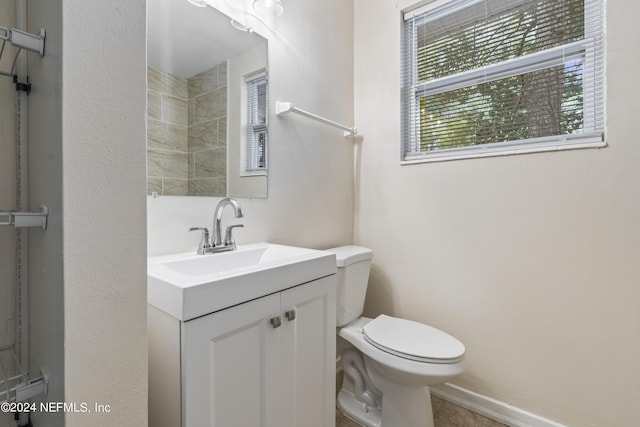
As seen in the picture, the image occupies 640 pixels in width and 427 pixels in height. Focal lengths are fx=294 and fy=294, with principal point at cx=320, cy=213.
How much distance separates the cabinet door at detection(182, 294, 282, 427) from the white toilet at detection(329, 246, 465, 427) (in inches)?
21.2

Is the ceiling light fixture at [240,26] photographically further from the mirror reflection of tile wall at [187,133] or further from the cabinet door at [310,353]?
the cabinet door at [310,353]

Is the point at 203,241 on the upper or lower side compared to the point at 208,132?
lower

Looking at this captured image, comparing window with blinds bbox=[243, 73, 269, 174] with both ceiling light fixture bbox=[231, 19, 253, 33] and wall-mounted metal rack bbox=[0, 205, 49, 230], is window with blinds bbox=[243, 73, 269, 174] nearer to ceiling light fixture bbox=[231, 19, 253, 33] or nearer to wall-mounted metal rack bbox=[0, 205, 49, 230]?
ceiling light fixture bbox=[231, 19, 253, 33]

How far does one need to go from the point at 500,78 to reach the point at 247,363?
1.69 meters

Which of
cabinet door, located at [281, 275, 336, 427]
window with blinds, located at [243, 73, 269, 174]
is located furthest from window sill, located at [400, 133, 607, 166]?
cabinet door, located at [281, 275, 336, 427]

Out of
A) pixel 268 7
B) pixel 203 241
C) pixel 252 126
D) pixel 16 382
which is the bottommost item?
pixel 16 382

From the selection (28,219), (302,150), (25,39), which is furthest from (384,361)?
(25,39)

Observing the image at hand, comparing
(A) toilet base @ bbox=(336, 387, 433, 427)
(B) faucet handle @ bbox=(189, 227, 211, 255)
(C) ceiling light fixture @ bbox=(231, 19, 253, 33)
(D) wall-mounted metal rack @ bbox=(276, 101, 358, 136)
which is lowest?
(A) toilet base @ bbox=(336, 387, 433, 427)

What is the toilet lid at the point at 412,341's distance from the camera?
1161mm

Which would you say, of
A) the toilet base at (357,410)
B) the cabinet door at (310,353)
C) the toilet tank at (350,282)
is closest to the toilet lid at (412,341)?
the toilet tank at (350,282)

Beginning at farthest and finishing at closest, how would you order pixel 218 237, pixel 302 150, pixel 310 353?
pixel 302 150 < pixel 218 237 < pixel 310 353

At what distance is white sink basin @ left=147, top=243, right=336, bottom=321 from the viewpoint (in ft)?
2.30

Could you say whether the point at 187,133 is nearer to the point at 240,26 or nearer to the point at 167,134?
the point at 167,134

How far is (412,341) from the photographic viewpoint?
1288mm
